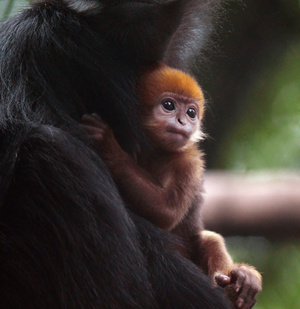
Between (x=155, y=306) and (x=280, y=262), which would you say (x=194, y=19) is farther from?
(x=280, y=262)

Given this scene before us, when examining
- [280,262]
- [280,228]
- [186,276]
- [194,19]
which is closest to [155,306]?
[186,276]

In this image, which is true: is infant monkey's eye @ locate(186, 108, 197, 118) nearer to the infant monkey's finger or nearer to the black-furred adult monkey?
the black-furred adult monkey

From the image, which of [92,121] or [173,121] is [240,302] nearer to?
[173,121]

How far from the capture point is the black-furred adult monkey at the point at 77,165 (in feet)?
4.98

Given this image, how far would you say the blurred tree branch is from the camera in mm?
3076

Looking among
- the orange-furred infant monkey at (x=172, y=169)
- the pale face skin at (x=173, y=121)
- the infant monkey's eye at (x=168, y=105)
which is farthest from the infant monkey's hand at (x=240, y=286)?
the infant monkey's eye at (x=168, y=105)

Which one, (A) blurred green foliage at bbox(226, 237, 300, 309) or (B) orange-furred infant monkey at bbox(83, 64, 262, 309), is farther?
(A) blurred green foliage at bbox(226, 237, 300, 309)

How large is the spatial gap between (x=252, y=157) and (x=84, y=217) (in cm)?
259

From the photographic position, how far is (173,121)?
80.1 inches

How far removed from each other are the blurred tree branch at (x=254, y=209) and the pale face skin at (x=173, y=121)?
1.05 meters

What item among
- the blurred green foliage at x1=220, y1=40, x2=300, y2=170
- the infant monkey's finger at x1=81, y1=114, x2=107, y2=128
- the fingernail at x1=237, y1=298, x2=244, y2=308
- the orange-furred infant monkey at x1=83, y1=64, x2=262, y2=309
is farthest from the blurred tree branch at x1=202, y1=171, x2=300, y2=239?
the infant monkey's finger at x1=81, y1=114, x2=107, y2=128

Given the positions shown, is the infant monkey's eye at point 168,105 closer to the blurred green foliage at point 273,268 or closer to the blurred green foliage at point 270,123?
the blurred green foliage at point 273,268

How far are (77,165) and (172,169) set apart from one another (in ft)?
1.69

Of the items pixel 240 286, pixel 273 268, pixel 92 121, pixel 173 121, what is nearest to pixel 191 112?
pixel 173 121
